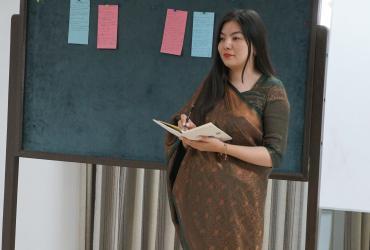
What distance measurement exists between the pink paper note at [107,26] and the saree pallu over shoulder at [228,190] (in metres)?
0.45

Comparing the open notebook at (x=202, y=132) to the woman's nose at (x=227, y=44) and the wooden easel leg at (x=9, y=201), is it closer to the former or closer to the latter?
the woman's nose at (x=227, y=44)

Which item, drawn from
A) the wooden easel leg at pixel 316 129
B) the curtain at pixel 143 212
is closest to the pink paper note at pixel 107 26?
the wooden easel leg at pixel 316 129

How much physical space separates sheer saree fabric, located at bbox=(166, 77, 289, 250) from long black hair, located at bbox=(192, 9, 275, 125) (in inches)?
1.1

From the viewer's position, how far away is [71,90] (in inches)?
69.2

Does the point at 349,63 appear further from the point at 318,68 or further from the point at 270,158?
the point at 270,158

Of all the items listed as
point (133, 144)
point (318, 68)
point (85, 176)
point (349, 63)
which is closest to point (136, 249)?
point (85, 176)

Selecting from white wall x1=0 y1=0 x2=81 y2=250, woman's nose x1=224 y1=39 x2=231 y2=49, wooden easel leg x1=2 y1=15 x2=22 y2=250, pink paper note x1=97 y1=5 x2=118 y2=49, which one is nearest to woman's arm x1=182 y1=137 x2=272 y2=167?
woman's nose x1=224 y1=39 x2=231 y2=49

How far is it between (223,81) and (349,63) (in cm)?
108

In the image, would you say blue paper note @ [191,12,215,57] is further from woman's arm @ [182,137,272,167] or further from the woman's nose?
woman's arm @ [182,137,272,167]

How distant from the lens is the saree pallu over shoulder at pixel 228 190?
4.82ft

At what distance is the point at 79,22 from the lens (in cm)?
174

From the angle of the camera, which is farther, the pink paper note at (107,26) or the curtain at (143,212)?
the curtain at (143,212)

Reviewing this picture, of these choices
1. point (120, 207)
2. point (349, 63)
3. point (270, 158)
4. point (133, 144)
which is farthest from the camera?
point (120, 207)

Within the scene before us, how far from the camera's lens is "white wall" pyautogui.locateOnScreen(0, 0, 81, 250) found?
257cm
